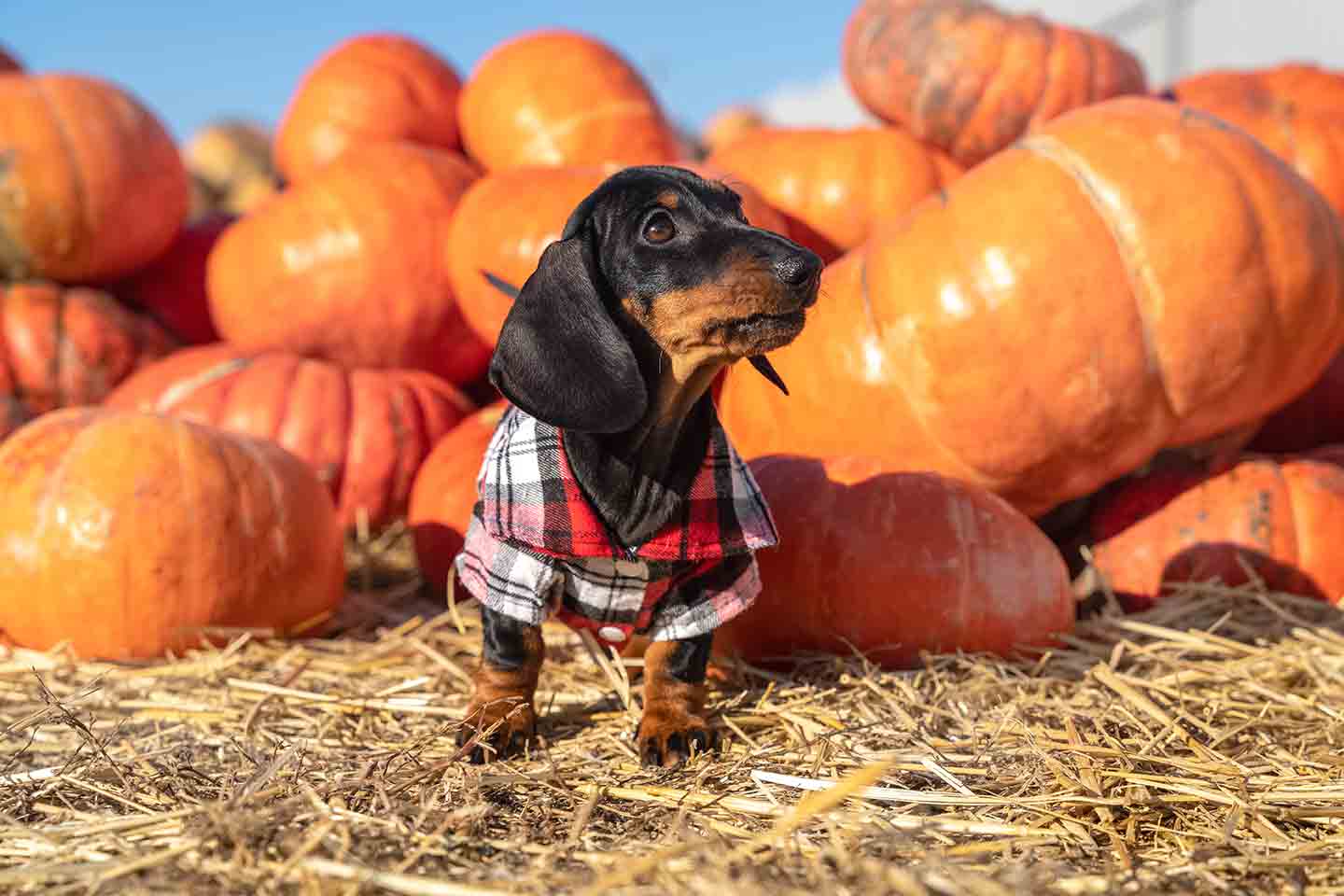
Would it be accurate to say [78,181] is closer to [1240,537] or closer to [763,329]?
[763,329]

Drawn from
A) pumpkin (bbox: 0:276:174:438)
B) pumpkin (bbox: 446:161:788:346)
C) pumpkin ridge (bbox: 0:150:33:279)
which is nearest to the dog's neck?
pumpkin (bbox: 446:161:788:346)

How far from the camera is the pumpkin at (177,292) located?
5.14m

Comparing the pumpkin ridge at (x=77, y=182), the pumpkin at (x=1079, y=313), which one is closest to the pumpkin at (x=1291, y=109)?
the pumpkin at (x=1079, y=313)

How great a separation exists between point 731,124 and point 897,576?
13.4 meters

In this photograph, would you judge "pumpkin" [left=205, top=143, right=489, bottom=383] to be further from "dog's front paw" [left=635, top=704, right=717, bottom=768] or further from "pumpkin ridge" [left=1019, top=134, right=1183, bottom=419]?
"dog's front paw" [left=635, top=704, right=717, bottom=768]

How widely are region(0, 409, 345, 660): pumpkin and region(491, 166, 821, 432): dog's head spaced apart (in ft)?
4.59

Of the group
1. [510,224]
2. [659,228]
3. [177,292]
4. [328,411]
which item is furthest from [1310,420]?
[177,292]

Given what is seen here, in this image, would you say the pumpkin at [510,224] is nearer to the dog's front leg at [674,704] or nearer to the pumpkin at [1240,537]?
the pumpkin at [1240,537]

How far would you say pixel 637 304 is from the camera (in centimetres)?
215

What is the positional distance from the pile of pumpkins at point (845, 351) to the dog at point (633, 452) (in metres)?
0.59

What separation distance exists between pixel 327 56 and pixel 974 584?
14.2ft

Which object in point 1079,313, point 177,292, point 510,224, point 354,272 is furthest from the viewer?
point 177,292

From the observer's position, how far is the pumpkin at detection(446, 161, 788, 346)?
3928 mm

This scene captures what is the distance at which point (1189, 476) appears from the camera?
11.5ft
